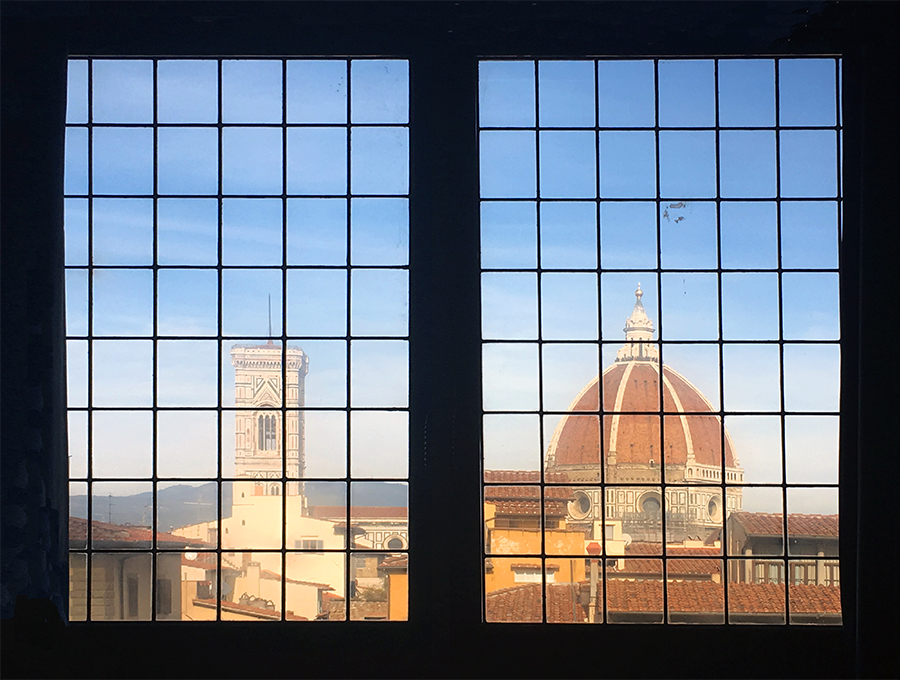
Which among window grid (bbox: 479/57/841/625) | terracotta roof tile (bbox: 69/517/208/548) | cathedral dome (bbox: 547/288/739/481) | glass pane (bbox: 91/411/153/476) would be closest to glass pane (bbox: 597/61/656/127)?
window grid (bbox: 479/57/841/625)

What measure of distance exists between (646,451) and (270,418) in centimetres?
135

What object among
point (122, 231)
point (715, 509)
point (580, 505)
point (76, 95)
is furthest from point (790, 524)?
point (76, 95)

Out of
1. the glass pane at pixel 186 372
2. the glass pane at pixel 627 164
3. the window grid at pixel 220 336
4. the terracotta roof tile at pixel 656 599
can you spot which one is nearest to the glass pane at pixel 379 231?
the window grid at pixel 220 336

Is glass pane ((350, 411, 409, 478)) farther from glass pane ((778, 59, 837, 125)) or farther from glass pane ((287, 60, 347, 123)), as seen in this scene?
glass pane ((778, 59, 837, 125))

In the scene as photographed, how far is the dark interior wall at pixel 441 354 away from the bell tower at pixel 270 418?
0.43 m

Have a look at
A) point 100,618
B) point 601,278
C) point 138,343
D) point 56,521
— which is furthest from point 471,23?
point 100,618

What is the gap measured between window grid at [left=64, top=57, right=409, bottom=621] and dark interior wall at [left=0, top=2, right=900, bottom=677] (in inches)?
3.9

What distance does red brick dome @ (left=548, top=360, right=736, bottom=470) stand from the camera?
269cm

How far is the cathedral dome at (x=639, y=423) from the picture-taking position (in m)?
2.69

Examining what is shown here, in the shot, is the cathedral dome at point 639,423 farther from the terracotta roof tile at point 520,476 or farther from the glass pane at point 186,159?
the glass pane at point 186,159

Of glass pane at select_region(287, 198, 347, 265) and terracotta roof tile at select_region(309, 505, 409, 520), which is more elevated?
glass pane at select_region(287, 198, 347, 265)

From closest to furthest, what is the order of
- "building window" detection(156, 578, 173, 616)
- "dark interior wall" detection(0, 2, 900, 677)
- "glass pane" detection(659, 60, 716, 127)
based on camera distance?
"dark interior wall" detection(0, 2, 900, 677) < "building window" detection(156, 578, 173, 616) < "glass pane" detection(659, 60, 716, 127)

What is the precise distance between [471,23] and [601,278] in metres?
1.02

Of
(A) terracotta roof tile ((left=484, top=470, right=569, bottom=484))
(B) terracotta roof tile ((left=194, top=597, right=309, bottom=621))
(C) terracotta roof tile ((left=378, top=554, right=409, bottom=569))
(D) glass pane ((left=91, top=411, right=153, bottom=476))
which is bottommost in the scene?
(B) terracotta roof tile ((left=194, top=597, right=309, bottom=621))
